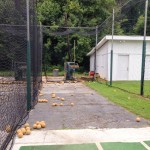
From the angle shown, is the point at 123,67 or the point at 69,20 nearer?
the point at 123,67

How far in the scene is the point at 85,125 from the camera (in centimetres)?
560

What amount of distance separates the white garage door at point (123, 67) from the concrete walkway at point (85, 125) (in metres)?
11.2

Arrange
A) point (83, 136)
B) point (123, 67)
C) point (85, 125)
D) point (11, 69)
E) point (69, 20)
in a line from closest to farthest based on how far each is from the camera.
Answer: point (83, 136), point (85, 125), point (11, 69), point (123, 67), point (69, 20)

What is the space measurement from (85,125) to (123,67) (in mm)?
13833

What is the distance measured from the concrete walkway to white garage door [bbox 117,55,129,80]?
11177 millimetres

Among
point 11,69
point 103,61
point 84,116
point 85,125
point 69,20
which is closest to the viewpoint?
point 85,125

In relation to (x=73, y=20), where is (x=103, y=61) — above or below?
below

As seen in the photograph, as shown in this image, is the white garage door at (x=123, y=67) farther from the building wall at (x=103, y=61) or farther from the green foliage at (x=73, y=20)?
the green foliage at (x=73, y=20)

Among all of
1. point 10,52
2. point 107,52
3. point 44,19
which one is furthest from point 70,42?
point 10,52

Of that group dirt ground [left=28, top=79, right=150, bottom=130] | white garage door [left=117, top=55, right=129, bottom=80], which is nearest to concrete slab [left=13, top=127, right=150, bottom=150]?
dirt ground [left=28, top=79, right=150, bottom=130]

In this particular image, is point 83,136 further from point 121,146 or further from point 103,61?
point 103,61

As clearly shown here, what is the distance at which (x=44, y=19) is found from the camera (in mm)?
27078

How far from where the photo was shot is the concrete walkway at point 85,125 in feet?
15.1

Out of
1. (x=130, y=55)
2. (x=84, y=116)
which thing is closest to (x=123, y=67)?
(x=130, y=55)
